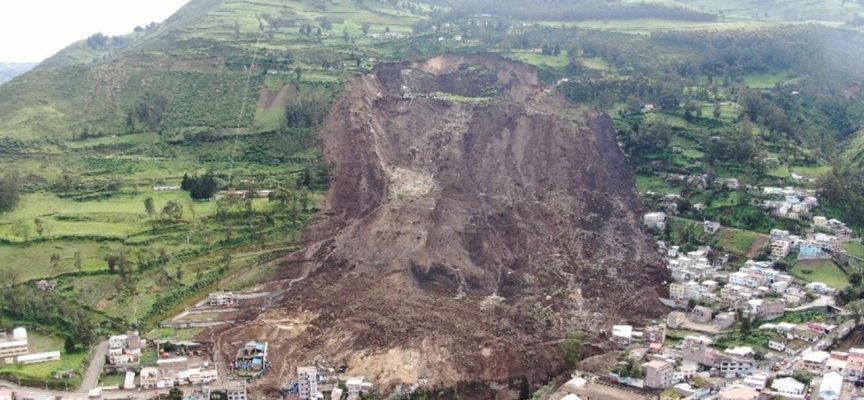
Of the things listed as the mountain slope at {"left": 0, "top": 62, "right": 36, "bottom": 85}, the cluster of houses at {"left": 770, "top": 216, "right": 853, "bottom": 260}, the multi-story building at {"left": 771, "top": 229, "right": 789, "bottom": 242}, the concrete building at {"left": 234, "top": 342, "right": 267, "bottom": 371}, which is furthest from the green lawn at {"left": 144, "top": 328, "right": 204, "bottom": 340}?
the mountain slope at {"left": 0, "top": 62, "right": 36, "bottom": 85}

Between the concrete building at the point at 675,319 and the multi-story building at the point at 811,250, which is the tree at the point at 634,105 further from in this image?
the concrete building at the point at 675,319

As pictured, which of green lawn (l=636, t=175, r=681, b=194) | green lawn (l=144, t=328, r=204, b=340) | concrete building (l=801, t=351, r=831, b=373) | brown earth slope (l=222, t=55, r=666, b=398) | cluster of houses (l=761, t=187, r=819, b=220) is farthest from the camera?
green lawn (l=636, t=175, r=681, b=194)

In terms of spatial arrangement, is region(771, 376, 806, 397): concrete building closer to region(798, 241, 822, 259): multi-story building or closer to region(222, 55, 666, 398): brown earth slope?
region(222, 55, 666, 398): brown earth slope

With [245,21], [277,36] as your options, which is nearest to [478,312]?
[277,36]

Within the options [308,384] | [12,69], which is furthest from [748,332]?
[12,69]

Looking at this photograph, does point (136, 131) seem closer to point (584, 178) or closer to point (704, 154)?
point (584, 178)

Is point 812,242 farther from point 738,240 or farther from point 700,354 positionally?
point 700,354

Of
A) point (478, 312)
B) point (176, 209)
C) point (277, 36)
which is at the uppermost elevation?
point (277, 36)
